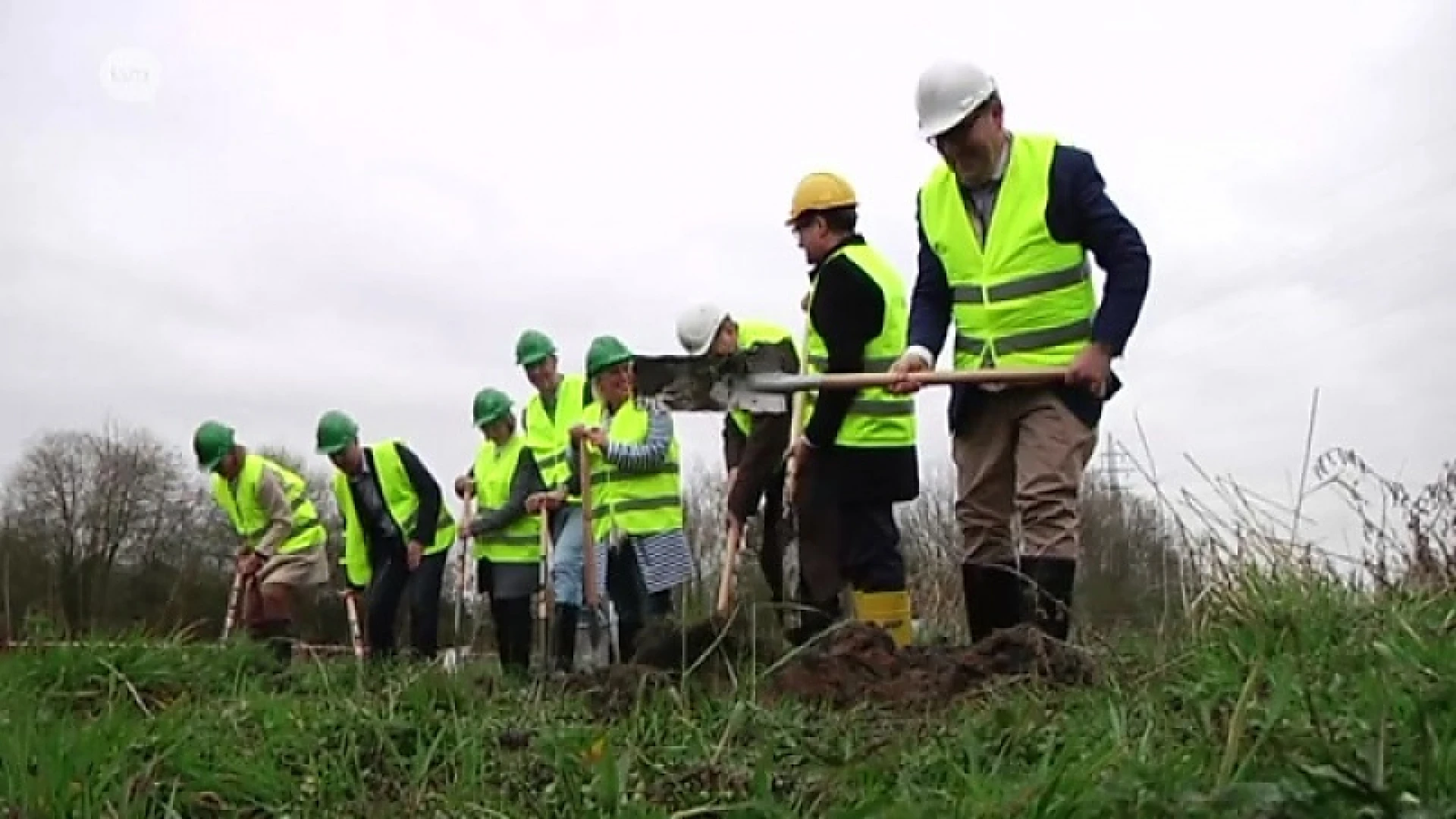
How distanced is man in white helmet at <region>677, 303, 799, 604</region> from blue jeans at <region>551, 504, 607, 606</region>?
858 mm

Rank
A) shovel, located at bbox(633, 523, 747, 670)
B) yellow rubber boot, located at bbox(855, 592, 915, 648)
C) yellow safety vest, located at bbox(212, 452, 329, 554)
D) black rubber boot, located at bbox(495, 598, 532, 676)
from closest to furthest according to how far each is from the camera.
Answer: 1. shovel, located at bbox(633, 523, 747, 670)
2. yellow rubber boot, located at bbox(855, 592, 915, 648)
3. black rubber boot, located at bbox(495, 598, 532, 676)
4. yellow safety vest, located at bbox(212, 452, 329, 554)

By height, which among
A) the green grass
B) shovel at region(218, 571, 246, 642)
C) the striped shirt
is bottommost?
the green grass

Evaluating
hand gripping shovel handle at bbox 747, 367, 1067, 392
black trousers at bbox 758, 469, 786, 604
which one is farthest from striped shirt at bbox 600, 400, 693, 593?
hand gripping shovel handle at bbox 747, 367, 1067, 392

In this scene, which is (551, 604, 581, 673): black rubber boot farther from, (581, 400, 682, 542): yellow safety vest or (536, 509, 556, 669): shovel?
(581, 400, 682, 542): yellow safety vest

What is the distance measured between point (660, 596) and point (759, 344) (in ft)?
6.55

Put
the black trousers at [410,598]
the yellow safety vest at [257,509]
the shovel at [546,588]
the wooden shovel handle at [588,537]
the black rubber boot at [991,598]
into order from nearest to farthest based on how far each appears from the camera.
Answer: the black rubber boot at [991,598]
the shovel at [546,588]
the wooden shovel handle at [588,537]
the black trousers at [410,598]
the yellow safety vest at [257,509]

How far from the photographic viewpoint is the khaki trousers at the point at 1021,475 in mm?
5023

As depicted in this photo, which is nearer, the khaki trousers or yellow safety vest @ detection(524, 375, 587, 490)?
the khaki trousers

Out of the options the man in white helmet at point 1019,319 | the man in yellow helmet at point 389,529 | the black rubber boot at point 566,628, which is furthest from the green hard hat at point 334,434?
the man in white helmet at point 1019,319

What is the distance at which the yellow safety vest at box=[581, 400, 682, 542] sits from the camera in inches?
320

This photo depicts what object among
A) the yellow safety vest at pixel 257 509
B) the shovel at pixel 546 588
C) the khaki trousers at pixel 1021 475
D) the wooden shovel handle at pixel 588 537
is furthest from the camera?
the yellow safety vest at pixel 257 509

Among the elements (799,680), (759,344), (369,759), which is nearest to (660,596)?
(759,344)

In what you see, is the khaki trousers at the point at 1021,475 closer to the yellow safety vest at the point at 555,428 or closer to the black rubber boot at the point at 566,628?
the black rubber boot at the point at 566,628

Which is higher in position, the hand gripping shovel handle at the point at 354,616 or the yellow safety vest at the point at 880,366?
the yellow safety vest at the point at 880,366
